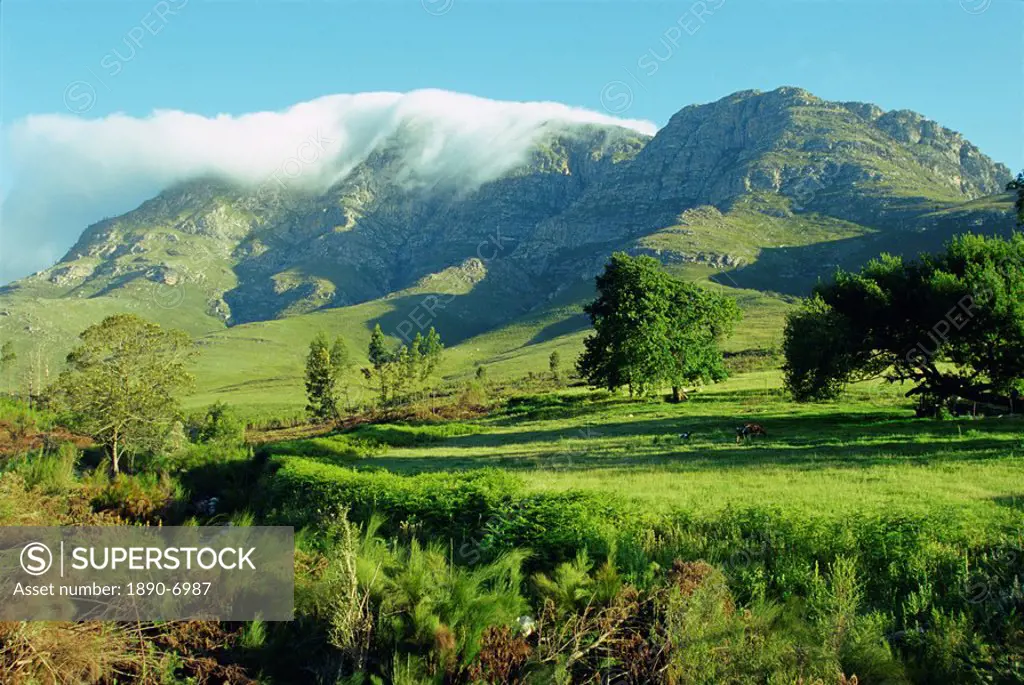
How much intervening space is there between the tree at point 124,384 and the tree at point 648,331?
97.3 feet

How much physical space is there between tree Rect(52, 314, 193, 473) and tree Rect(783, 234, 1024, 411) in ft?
98.5

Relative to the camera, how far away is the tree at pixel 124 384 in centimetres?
2477

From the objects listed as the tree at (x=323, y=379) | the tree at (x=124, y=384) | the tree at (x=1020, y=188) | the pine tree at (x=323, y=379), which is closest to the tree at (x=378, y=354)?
the tree at (x=323, y=379)

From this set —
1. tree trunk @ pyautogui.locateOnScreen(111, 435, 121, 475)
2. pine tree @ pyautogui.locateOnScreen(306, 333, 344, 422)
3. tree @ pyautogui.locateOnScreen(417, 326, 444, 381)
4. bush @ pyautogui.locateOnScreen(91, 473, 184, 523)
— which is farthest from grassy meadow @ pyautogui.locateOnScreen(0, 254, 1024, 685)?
pine tree @ pyautogui.locateOnScreen(306, 333, 344, 422)

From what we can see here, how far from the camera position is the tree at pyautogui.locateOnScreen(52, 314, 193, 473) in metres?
24.8

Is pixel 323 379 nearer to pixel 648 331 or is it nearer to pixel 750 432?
pixel 648 331

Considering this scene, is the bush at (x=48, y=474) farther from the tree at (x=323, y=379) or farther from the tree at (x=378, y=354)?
the tree at (x=323, y=379)

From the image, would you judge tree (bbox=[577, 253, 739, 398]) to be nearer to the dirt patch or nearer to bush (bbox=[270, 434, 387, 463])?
bush (bbox=[270, 434, 387, 463])

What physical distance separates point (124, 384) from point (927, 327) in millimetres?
35292

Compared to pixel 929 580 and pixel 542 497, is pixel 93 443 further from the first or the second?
pixel 929 580

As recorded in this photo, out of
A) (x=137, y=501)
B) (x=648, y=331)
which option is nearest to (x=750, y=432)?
(x=648, y=331)

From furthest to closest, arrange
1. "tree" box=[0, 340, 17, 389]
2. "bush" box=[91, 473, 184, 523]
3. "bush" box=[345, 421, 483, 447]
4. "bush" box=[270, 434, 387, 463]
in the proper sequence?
"tree" box=[0, 340, 17, 389]
"bush" box=[345, 421, 483, 447]
"bush" box=[270, 434, 387, 463]
"bush" box=[91, 473, 184, 523]

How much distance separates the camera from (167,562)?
10766mm

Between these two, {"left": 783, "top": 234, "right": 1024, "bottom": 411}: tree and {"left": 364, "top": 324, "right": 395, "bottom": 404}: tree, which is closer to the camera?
{"left": 783, "top": 234, "right": 1024, "bottom": 411}: tree
